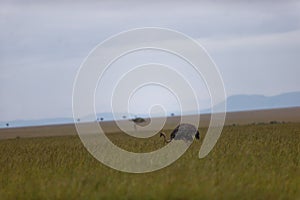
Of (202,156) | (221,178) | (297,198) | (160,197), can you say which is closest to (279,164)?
(202,156)

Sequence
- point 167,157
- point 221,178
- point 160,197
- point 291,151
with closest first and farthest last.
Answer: point 160,197, point 221,178, point 167,157, point 291,151

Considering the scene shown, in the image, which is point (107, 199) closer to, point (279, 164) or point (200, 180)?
point (200, 180)

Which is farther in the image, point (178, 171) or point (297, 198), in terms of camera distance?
point (178, 171)

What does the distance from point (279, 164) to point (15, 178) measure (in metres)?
7.11

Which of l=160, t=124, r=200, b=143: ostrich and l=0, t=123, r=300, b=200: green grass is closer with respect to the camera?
l=0, t=123, r=300, b=200: green grass

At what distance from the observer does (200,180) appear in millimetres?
13422

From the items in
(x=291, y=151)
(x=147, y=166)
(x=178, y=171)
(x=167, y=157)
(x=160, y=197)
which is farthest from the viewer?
(x=291, y=151)

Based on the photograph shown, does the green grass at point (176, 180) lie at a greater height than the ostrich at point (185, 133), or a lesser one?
lesser

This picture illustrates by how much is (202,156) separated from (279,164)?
3.06 meters

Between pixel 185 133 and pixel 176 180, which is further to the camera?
pixel 185 133

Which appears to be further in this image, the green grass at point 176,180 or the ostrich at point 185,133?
the ostrich at point 185,133

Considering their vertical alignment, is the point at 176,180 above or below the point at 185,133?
below

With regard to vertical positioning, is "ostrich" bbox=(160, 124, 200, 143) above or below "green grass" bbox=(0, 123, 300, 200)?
above

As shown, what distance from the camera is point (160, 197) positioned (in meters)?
12.1
